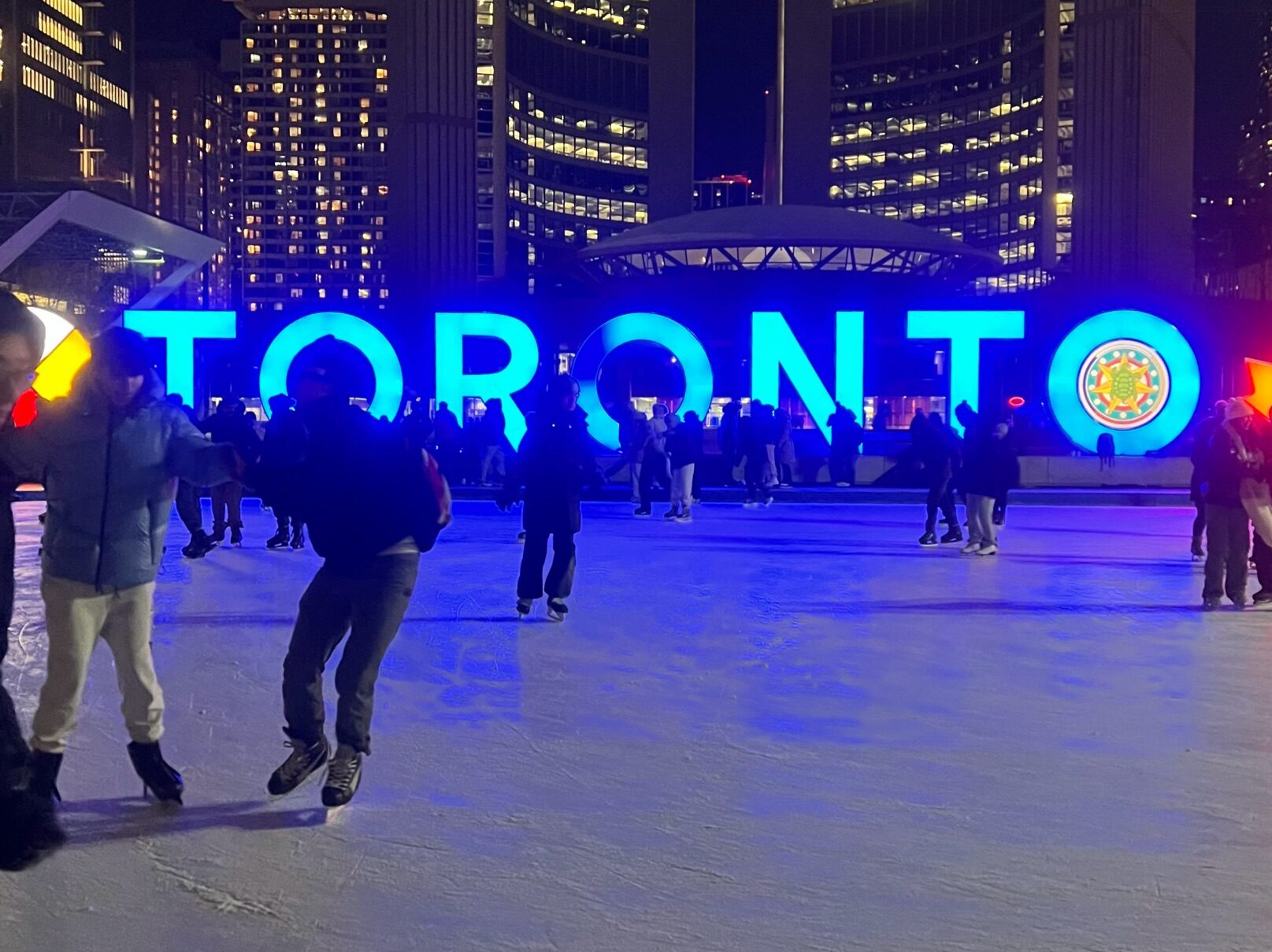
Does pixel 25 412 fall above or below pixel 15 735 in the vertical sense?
above

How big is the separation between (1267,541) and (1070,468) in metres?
13.7

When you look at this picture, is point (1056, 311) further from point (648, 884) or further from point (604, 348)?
point (648, 884)

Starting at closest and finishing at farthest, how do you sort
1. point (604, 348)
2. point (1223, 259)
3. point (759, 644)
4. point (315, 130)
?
point (759, 644) < point (604, 348) < point (1223, 259) < point (315, 130)

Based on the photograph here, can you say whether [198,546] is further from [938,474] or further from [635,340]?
[635,340]

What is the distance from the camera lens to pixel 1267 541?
9.55 m

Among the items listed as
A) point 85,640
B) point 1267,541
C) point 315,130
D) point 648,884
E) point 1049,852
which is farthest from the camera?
point 315,130

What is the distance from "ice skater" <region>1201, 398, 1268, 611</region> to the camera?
9258 mm

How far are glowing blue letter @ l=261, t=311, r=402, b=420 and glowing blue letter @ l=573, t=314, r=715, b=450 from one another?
304 cm

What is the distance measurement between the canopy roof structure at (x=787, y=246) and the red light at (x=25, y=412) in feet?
129

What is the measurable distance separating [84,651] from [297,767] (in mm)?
793

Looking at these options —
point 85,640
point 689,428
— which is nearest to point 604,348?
point 689,428

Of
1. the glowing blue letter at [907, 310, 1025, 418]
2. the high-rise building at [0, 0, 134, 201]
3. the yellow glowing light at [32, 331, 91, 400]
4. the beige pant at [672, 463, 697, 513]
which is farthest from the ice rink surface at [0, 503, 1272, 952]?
the high-rise building at [0, 0, 134, 201]

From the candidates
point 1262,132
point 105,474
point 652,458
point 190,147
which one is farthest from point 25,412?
point 1262,132

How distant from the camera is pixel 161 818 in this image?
443 centimetres
